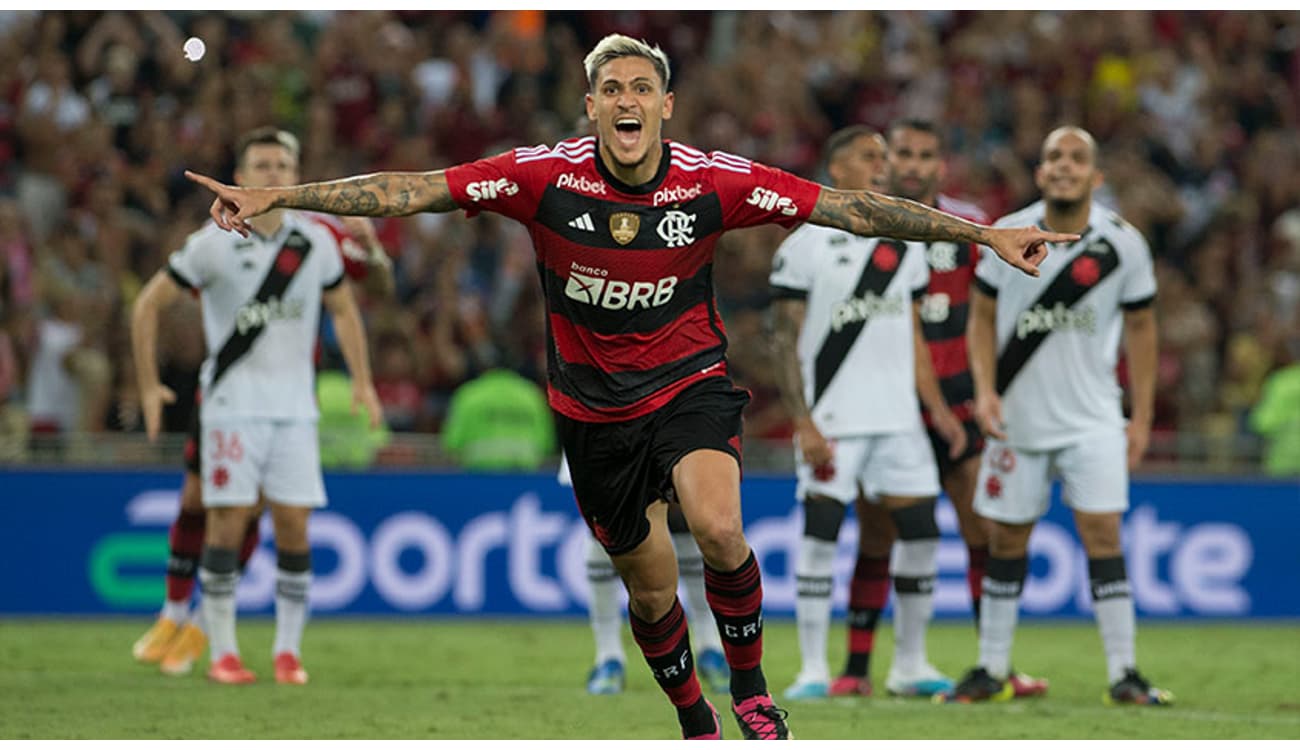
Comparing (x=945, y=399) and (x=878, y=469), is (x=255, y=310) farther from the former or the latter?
(x=945, y=399)

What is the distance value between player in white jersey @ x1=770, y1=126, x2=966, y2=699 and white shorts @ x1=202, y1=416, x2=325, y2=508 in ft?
8.77

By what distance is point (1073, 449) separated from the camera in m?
9.82

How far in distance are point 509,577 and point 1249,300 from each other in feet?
27.6

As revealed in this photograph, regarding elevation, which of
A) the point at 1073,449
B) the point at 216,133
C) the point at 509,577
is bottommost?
the point at 509,577

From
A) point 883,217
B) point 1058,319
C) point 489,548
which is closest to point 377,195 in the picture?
point 883,217

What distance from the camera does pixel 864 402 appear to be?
33.5 feet

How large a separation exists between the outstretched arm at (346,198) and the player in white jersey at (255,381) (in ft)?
12.6

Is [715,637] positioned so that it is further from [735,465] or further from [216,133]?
[216,133]

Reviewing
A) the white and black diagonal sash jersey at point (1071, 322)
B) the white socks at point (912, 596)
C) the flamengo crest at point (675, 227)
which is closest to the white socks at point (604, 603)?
the white socks at point (912, 596)

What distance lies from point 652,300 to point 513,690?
3611 mm

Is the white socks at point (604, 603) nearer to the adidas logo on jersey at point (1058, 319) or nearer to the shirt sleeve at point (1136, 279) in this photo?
the adidas logo on jersey at point (1058, 319)

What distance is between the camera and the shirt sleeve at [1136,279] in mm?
9797

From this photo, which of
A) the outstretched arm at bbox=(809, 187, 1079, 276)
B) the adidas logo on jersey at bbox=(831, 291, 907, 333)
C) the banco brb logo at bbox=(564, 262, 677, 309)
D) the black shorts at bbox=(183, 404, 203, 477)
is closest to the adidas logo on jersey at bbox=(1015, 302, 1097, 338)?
the adidas logo on jersey at bbox=(831, 291, 907, 333)

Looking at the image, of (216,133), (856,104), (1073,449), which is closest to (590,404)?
(1073,449)
